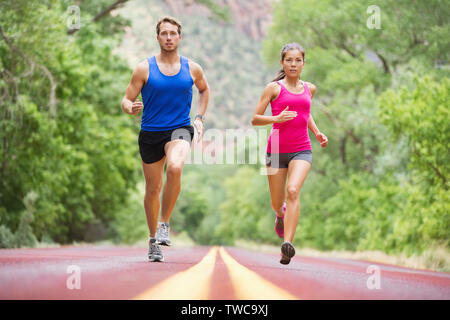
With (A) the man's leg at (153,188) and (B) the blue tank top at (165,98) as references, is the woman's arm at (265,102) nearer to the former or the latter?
(B) the blue tank top at (165,98)

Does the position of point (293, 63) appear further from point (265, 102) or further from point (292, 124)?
point (292, 124)

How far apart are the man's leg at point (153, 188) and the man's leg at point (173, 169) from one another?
20 centimetres

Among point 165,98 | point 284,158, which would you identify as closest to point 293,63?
point 284,158

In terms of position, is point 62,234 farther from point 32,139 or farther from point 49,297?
point 49,297

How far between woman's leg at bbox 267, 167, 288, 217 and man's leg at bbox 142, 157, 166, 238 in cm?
157

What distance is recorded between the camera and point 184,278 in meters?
5.05

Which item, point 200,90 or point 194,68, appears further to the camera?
point 200,90

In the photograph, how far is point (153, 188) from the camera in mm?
7289

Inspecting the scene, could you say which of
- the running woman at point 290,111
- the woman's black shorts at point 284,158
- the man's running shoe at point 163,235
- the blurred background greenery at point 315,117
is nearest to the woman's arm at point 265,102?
the running woman at point 290,111

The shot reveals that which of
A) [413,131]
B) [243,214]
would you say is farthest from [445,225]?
[243,214]

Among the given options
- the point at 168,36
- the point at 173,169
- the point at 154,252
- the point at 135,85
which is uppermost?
the point at 168,36

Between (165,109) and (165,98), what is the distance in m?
0.13

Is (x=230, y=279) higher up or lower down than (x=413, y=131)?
lower down

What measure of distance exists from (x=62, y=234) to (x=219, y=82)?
481ft
